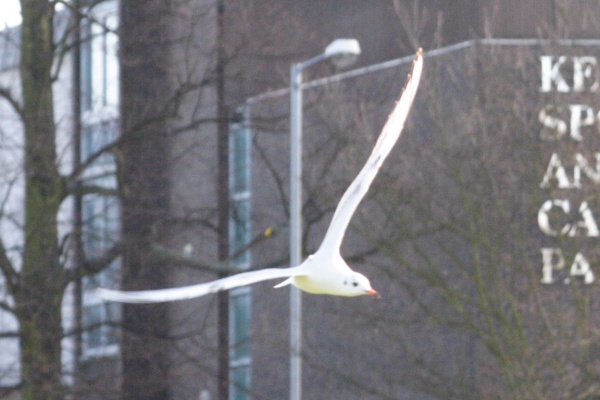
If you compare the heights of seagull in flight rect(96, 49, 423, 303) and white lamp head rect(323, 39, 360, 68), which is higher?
white lamp head rect(323, 39, 360, 68)

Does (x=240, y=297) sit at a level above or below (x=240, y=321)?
above

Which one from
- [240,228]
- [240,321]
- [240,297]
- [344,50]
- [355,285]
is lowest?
[240,321]

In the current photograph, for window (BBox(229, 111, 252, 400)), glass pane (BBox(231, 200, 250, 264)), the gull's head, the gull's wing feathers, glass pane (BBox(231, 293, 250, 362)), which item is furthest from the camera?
glass pane (BBox(231, 293, 250, 362))

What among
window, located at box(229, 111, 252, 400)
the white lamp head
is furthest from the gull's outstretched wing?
window, located at box(229, 111, 252, 400)

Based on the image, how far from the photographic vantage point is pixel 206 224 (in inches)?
728

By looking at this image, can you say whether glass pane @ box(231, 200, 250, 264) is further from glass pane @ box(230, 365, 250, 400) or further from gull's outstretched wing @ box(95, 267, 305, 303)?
gull's outstretched wing @ box(95, 267, 305, 303)

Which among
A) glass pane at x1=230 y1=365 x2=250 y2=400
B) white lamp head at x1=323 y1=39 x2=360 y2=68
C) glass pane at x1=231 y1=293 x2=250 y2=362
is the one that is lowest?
glass pane at x1=230 y1=365 x2=250 y2=400

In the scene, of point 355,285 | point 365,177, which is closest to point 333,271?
point 355,285

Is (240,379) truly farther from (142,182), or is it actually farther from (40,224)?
(40,224)

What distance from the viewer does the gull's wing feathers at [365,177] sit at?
709cm

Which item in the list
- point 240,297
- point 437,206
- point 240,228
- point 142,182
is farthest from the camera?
point 240,297

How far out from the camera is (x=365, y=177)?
7328 mm

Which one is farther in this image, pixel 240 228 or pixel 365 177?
pixel 240 228

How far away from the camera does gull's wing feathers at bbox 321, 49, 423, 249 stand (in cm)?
709
